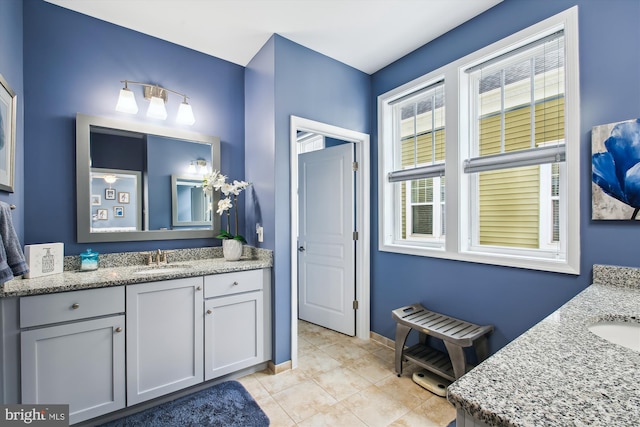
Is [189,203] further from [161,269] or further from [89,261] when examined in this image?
[89,261]

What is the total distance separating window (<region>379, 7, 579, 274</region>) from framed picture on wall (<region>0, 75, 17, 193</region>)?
2699 millimetres

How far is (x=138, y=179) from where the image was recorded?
232cm

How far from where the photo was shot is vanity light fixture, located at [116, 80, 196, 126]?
7.09 ft

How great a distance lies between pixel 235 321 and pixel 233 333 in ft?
0.29

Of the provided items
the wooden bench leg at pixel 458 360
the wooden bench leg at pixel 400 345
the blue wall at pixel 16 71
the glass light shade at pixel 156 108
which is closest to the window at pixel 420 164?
the wooden bench leg at pixel 400 345

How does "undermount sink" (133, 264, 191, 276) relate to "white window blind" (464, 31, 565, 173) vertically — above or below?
below

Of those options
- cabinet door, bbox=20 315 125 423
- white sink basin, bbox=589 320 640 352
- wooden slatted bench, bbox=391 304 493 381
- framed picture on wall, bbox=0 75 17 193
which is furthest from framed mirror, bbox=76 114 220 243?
white sink basin, bbox=589 320 640 352

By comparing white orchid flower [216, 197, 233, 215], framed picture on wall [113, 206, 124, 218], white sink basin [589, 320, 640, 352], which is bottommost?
white sink basin [589, 320, 640, 352]

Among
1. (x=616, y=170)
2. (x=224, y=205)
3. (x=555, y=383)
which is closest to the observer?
(x=555, y=383)

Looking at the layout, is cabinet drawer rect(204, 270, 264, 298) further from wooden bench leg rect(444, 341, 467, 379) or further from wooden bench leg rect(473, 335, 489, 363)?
wooden bench leg rect(473, 335, 489, 363)

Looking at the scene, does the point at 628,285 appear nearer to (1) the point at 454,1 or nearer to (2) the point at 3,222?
(1) the point at 454,1

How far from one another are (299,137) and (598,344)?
139 inches

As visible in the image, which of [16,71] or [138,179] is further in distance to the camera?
[138,179]

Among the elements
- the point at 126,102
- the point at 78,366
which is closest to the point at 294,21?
the point at 126,102
